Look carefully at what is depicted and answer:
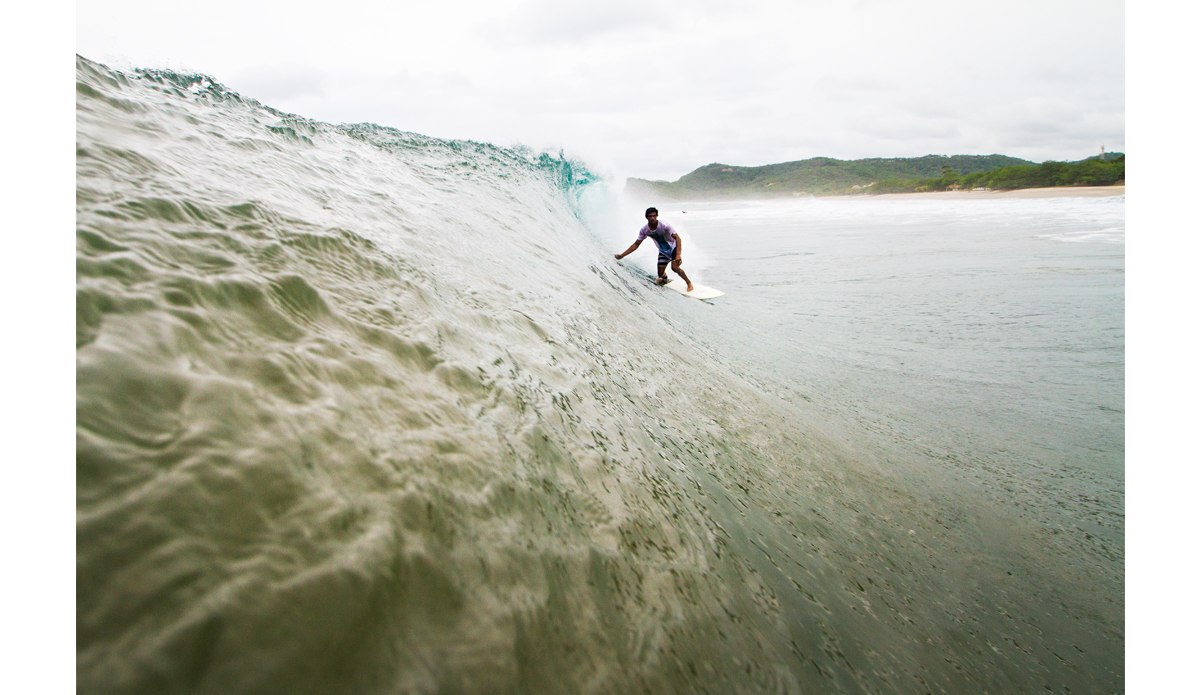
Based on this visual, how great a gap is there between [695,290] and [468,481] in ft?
23.0

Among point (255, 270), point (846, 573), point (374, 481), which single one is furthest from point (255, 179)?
point (846, 573)

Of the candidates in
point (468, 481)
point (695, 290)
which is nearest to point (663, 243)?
point (695, 290)

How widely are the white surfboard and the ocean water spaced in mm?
3973

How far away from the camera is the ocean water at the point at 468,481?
90 cm

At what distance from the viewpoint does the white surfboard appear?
25.2 feet

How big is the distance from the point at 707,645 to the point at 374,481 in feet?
3.03

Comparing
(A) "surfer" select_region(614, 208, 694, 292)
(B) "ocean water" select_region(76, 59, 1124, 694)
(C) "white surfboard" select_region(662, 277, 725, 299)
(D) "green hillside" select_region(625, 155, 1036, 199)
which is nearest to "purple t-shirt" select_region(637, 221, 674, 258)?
(A) "surfer" select_region(614, 208, 694, 292)

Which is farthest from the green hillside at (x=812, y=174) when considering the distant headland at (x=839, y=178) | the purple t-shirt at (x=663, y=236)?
the purple t-shirt at (x=663, y=236)

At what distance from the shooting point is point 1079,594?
77.8 inches

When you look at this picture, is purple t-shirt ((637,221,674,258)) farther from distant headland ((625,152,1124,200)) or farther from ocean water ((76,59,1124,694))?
distant headland ((625,152,1124,200))

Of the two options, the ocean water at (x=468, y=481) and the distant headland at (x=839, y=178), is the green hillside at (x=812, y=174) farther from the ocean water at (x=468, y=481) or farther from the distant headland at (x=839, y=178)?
the ocean water at (x=468, y=481)

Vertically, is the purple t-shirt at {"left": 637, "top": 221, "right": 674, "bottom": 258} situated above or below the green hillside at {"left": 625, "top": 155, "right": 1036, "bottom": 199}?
below

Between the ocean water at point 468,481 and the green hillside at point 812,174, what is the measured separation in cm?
8003

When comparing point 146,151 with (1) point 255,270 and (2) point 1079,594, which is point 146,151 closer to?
(1) point 255,270
